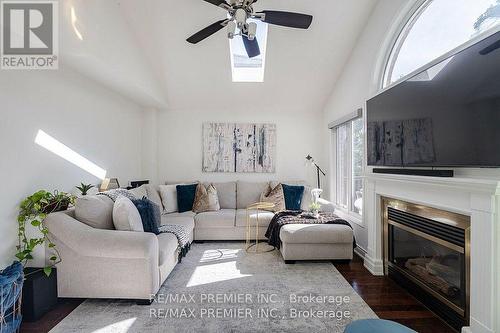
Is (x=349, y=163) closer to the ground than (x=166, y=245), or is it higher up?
higher up

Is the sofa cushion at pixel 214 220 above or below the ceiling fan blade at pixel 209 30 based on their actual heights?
below

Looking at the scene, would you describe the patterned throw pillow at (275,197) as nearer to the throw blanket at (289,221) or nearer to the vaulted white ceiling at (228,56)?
the throw blanket at (289,221)

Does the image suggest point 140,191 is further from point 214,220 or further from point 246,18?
point 246,18

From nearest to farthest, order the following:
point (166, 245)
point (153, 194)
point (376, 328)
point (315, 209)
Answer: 1. point (376, 328)
2. point (166, 245)
3. point (315, 209)
4. point (153, 194)

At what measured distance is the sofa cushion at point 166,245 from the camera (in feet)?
8.17

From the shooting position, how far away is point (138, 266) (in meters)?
2.27

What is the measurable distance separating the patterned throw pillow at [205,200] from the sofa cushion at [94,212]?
175cm

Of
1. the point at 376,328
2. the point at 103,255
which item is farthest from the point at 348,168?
the point at 103,255

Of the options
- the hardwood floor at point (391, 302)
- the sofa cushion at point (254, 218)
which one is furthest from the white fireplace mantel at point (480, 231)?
the sofa cushion at point (254, 218)

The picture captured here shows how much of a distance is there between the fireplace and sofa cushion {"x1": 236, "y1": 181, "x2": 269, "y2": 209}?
7.20ft

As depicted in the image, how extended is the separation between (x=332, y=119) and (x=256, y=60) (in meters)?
1.69

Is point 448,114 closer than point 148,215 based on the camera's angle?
Yes

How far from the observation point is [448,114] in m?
1.90

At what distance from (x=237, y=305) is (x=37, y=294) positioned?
1616mm
